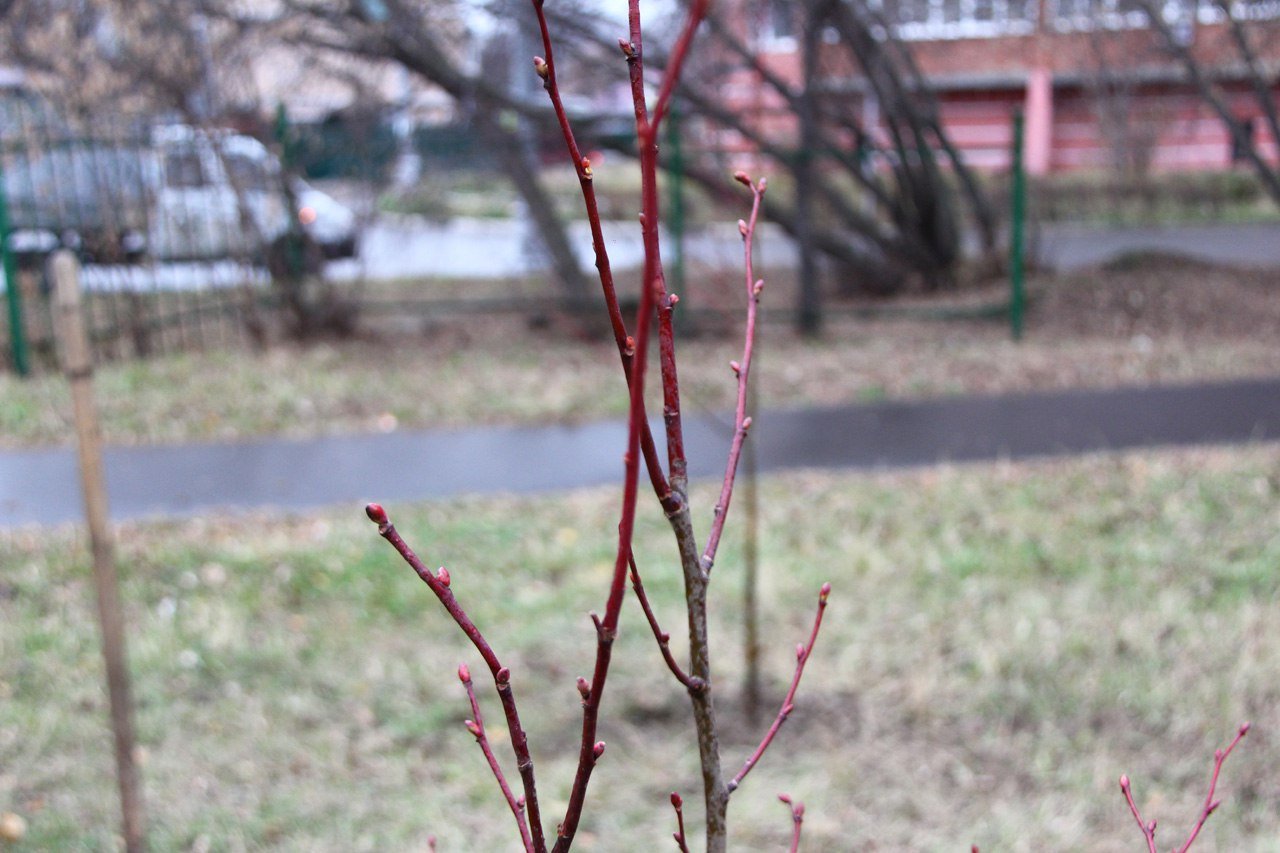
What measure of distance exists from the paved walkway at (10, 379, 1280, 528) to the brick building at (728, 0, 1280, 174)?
179 cm

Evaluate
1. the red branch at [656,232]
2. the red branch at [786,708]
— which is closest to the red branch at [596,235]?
the red branch at [656,232]

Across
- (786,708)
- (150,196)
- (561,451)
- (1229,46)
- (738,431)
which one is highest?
(1229,46)

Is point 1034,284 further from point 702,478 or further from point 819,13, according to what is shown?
point 702,478

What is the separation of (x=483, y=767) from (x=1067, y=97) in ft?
93.2

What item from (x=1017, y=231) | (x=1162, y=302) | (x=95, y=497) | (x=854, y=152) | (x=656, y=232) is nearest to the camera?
(x=656, y=232)

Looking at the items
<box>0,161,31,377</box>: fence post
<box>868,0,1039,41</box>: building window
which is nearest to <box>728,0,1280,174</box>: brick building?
<box>868,0,1039,41</box>: building window

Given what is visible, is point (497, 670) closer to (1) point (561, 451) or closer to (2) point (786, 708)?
(2) point (786, 708)

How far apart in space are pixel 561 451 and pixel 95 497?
388 centimetres

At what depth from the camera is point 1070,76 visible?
24.0 meters

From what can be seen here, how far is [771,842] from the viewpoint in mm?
3271

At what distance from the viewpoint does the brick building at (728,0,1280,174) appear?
11.3 metres

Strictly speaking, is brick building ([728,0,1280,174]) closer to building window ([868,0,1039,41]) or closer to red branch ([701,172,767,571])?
building window ([868,0,1039,41])

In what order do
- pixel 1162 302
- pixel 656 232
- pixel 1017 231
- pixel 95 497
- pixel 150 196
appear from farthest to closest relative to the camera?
pixel 1162 302 < pixel 1017 231 < pixel 150 196 < pixel 95 497 < pixel 656 232

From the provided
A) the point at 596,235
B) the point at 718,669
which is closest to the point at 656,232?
the point at 596,235
